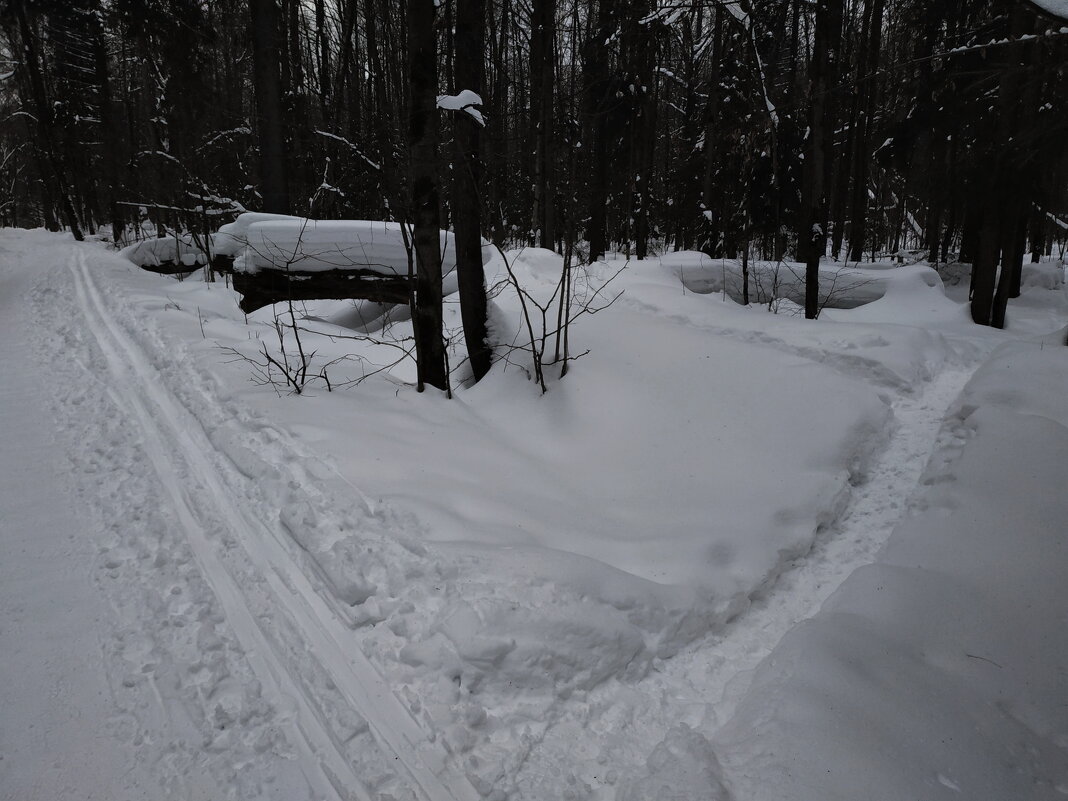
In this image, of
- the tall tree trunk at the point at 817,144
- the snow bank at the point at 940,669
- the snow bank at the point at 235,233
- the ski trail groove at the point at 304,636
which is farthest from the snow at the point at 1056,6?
the snow bank at the point at 235,233

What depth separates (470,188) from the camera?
4.91m

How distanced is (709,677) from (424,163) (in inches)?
162

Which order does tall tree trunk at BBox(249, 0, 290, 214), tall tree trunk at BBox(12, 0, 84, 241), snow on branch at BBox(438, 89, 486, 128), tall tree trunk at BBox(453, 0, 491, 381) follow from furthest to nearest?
tall tree trunk at BBox(12, 0, 84, 241), tall tree trunk at BBox(249, 0, 290, 214), tall tree trunk at BBox(453, 0, 491, 381), snow on branch at BBox(438, 89, 486, 128)

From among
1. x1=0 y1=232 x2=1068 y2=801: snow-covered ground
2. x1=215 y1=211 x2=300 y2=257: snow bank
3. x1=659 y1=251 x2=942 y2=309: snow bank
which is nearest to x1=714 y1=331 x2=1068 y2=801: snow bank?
x1=0 y1=232 x2=1068 y2=801: snow-covered ground

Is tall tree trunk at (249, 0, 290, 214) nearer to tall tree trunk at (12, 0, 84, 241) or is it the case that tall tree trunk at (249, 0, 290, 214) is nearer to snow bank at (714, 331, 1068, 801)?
snow bank at (714, 331, 1068, 801)

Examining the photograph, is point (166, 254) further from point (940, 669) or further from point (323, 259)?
point (940, 669)

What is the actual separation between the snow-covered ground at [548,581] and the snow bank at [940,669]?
0.04ft

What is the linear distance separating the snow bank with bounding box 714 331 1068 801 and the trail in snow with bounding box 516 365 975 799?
0.15 meters

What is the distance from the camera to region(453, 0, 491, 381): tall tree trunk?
4.75 m

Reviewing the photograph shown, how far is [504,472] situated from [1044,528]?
3103 millimetres

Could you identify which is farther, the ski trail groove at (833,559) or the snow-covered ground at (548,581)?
the ski trail groove at (833,559)

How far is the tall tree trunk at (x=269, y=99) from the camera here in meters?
9.48

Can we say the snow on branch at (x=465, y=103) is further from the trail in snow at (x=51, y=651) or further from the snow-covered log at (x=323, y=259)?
the trail in snow at (x=51, y=651)

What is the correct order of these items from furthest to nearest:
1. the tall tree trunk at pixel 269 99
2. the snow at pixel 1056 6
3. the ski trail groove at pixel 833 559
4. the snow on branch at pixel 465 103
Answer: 1. the tall tree trunk at pixel 269 99
2. the snow on branch at pixel 465 103
3. the ski trail groove at pixel 833 559
4. the snow at pixel 1056 6
